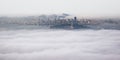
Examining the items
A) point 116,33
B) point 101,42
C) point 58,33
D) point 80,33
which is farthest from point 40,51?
point 116,33

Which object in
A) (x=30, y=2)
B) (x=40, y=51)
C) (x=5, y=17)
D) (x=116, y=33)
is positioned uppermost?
(x=30, y=2)

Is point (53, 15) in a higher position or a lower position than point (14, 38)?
higher

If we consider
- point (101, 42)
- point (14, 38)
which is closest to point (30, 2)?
point (14, 38)

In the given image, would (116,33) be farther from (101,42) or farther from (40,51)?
(40,51)

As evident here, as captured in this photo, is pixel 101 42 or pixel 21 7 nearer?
pixel 101 42

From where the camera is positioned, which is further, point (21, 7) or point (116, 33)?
point (21, 7)

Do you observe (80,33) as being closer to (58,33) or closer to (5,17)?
(58,33)
